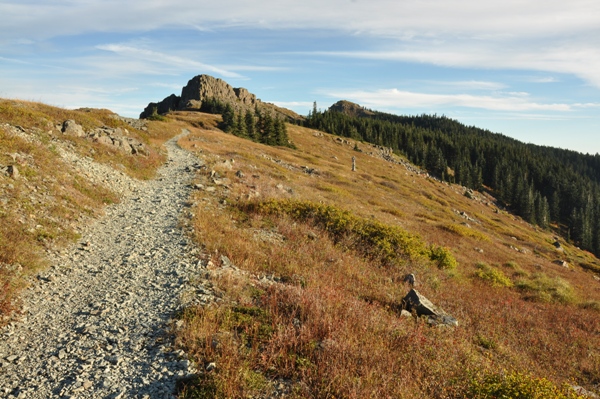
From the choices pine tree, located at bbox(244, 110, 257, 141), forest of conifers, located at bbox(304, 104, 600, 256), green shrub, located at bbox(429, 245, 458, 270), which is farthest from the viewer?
forest of conifers, located at bbox(304, 104, 600, 256)

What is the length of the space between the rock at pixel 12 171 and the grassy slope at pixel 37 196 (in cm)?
23

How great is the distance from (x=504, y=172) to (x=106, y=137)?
161359mm

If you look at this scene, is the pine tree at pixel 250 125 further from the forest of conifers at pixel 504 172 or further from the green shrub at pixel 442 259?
the green shrub at pixel 442 259

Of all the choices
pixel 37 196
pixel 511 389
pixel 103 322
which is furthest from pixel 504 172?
pixel 103 322

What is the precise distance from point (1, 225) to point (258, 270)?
7954mm

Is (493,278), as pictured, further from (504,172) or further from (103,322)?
(504,172)

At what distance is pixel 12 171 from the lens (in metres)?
14.2

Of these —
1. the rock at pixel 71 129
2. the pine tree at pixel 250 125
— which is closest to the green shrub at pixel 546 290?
the rock at pixel 71 129

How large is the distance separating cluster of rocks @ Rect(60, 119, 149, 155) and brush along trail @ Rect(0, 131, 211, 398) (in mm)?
16124

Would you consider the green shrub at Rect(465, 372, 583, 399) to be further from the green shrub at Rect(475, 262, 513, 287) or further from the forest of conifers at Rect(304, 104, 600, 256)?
the forest of conifers at Rect(304, 104, 600, 256)

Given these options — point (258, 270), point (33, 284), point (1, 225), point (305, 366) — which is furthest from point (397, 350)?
Answer: point (1, 225)

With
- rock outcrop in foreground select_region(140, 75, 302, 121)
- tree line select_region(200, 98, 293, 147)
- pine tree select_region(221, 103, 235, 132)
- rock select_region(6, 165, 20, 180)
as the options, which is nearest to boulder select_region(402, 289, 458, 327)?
rock select_region(6, 165, 20, 180)

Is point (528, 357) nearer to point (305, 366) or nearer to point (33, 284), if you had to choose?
point (305, 366)

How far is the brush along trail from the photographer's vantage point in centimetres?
549
